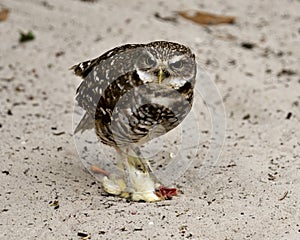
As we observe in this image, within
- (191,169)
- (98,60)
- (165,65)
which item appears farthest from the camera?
(191,169)

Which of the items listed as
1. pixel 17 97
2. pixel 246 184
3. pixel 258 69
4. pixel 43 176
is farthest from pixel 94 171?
pixel 258 69

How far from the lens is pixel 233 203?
3379mm

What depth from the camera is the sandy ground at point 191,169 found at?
3186 millimetres

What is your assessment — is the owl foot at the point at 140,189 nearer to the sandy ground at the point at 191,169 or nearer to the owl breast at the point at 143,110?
the sandy ground at the point at 191,169

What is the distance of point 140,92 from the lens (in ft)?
10.4

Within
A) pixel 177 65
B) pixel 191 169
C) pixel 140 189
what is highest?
pixel 177 65

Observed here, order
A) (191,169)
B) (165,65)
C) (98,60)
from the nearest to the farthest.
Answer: (165,65), (98,60), (191,169)

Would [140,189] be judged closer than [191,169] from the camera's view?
Yes

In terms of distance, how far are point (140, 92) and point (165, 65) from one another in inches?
7.8

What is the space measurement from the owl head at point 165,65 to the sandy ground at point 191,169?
27.5 inches

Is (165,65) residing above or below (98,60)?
above

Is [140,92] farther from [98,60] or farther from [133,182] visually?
[133,182]

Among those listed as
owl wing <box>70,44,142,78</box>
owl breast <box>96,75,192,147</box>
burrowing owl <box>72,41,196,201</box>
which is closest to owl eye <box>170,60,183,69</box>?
burrowing owl <box>72,41,196,201</box>

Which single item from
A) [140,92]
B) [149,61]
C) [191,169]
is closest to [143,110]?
[140,92]
